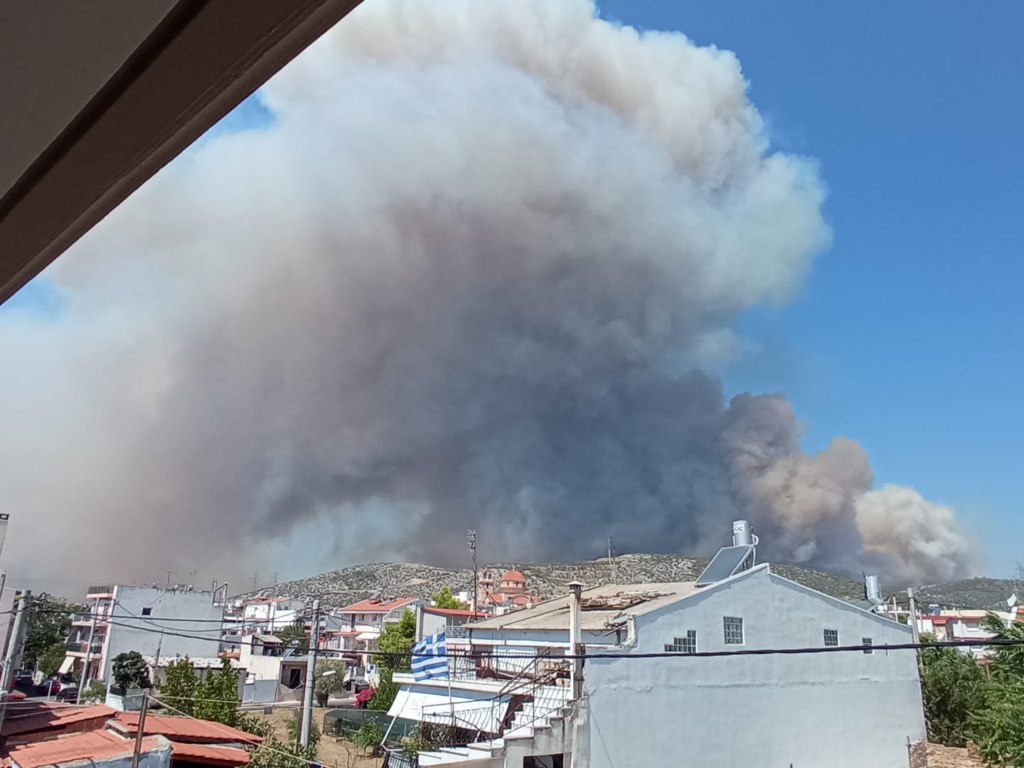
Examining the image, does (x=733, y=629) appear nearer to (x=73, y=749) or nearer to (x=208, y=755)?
(x=208, y=755)

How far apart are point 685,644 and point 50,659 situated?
1744 inches

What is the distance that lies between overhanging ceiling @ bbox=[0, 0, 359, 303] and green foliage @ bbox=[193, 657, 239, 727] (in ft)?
67.2

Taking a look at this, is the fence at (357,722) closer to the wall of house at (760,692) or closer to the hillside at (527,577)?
the wall of house at (760,692)

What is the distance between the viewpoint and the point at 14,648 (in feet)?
45.1

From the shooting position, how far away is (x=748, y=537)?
2262 cm

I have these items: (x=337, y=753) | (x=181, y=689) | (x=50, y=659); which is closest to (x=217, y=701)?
(x=181, y=689)

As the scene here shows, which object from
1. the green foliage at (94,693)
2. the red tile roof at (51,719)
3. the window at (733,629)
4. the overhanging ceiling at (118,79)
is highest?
the overhanging ceiling at (118,79)

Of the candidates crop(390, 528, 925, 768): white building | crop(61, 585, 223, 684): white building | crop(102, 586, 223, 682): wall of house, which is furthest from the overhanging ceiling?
crop(102, 586, 223, 682): wall of house

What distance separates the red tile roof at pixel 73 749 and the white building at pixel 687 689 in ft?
15.0

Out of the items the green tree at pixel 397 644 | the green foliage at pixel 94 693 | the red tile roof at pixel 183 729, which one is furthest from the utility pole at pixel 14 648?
the green foliage at pixel 94 693

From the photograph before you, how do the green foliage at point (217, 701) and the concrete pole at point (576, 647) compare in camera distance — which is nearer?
the concrete pole at point (576, 647)

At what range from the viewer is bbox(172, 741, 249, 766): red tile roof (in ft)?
39.7

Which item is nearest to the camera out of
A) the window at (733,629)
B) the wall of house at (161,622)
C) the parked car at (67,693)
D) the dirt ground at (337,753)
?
the window at (733,629)

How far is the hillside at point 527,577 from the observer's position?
82.6m
